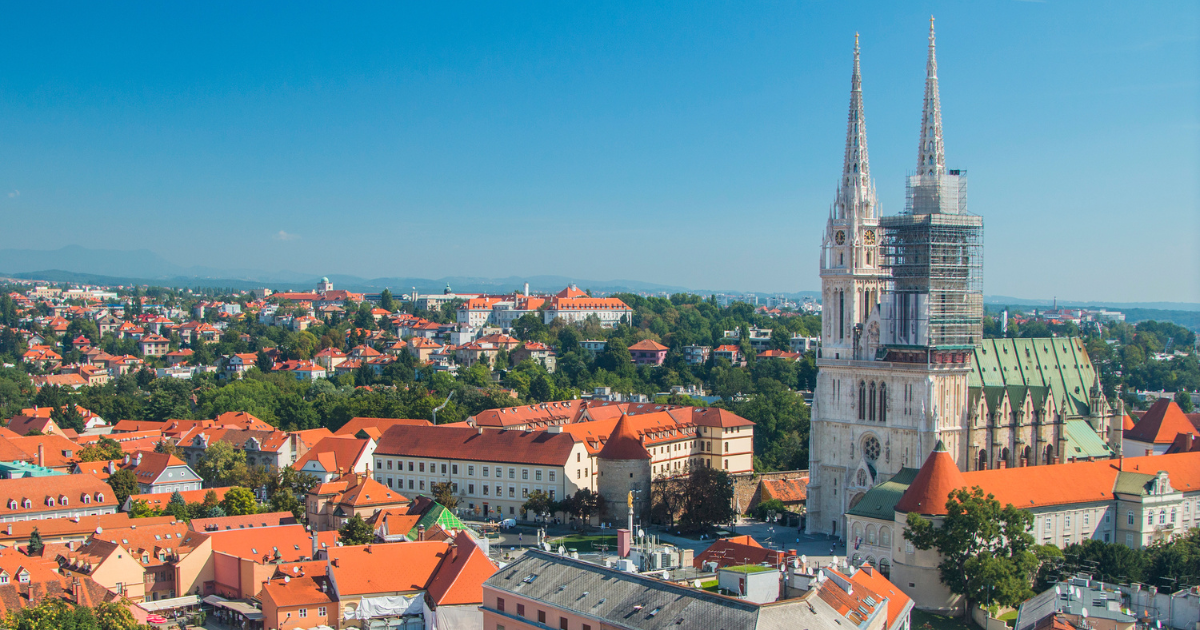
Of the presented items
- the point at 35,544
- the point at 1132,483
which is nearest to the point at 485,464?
the point at 35,544

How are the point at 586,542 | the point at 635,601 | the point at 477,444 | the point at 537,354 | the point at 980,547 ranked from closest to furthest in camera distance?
1. the point at 635,601
2. the point at 980,547
3. the point at 586,542
4. the point at 477,444
5. the point at 537,354

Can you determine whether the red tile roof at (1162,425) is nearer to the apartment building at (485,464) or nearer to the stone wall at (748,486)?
the stone wall at (748,486)

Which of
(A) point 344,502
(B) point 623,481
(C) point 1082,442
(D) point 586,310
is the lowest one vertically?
(B) point 623,481

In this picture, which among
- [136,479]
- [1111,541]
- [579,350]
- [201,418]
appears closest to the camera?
[1111,541]

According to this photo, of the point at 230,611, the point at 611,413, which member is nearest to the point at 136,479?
the point at 230,611

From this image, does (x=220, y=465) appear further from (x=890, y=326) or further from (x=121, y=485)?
(x=890, y=326)

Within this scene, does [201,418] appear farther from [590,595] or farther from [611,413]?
[590,595]
